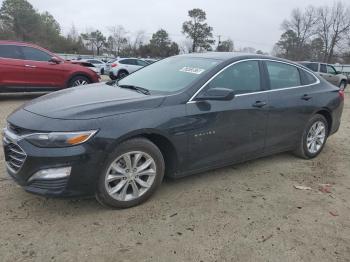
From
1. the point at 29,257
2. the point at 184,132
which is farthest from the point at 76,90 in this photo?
the point at 29,257

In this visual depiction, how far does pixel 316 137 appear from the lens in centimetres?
526

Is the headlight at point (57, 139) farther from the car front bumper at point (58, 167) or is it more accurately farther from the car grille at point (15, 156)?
the car grille at point (15, 156)

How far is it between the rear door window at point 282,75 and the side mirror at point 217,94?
102cm

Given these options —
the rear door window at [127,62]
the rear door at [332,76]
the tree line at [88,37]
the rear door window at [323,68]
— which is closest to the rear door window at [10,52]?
the rear door window at [127,62]

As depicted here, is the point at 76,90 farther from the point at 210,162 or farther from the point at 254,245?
the point at 254,245

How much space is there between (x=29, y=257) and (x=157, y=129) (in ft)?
5.02

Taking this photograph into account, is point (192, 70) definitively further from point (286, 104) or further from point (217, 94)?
point (286, 104)

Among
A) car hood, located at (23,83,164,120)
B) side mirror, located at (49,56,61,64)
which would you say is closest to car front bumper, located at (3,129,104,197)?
car hood, located at (23,83,164,120)

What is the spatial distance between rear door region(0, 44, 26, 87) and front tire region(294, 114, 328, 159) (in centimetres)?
739

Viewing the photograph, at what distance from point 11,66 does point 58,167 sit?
7245 millimetres

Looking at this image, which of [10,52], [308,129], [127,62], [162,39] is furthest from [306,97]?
[162,39]

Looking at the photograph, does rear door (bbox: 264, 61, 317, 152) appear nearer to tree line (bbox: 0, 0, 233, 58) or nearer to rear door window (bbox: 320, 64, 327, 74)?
rear door window (bbox: 320, 64, 327, 74)

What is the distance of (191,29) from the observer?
68750mm

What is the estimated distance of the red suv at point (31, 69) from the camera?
9117mm
